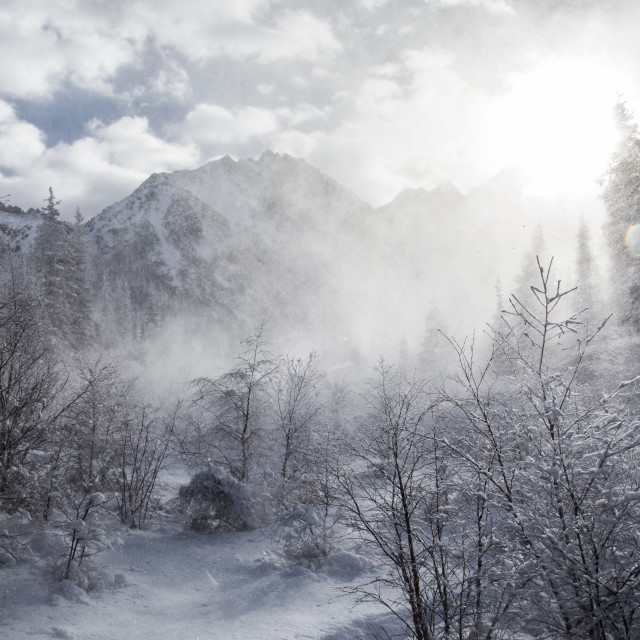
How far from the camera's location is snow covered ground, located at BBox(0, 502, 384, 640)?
775 centimetres

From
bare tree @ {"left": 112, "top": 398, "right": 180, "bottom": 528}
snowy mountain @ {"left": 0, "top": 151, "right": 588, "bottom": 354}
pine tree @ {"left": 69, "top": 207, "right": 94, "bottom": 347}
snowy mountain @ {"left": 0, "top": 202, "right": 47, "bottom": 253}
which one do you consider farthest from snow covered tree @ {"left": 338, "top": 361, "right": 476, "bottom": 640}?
snowy mountain @ {"left": 0, "top": 202, "right": 47, "bottom": 253}

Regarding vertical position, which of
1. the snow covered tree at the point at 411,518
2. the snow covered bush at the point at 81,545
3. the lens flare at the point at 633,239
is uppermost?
the lens flare at the point at 633,239

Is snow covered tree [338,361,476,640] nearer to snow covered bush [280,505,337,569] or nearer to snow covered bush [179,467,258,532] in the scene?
snow covered bush [280,505,337,569]

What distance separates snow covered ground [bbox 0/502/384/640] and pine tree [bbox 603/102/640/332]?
21.7m

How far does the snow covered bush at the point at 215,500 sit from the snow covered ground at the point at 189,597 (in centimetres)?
76

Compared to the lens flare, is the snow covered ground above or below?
below

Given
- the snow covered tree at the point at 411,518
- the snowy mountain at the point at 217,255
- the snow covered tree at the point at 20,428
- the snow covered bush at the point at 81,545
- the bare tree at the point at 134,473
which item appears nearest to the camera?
the snow covered tree at the point at 411,518

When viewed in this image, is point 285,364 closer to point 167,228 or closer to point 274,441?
point 274,441

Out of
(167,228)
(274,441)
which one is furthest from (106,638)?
(167,228)

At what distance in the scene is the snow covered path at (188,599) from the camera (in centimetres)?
772

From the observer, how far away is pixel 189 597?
9.62 metres

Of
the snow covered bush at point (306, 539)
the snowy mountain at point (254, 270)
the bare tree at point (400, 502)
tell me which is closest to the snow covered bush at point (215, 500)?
the snow covered bush at point (306, 539)

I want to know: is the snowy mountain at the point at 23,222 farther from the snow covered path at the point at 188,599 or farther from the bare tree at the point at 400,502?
the bare tree at the point at 400,502

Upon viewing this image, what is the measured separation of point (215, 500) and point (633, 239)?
24714 millimetres
